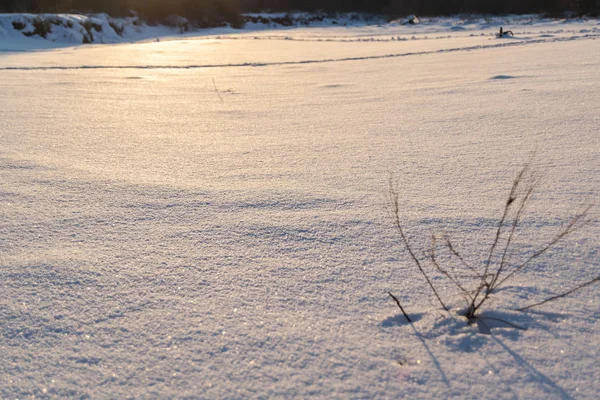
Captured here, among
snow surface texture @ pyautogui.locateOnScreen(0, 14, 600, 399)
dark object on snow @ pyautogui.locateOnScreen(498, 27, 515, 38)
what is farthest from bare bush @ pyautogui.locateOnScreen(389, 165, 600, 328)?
dark object on snow @ pyautogui.locateOnScreen(498, 27, 515, 38)

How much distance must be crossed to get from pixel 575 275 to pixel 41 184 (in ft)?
4.34

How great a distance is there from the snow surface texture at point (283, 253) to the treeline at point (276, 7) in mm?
12293

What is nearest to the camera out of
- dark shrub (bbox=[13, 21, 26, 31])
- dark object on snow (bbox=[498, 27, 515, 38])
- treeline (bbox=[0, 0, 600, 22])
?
dark object on snow (bbox=[498, 27, 515, 38])

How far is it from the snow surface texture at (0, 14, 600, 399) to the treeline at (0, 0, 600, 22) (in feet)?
40.3

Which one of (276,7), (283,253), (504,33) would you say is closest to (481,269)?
(283,253)

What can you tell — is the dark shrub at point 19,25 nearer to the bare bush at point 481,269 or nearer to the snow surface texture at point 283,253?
the snow surface texture at point 283,253

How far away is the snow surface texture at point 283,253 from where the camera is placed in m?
0.65

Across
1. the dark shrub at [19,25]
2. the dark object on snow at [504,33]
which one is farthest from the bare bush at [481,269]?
the dark shrub at [19,25]

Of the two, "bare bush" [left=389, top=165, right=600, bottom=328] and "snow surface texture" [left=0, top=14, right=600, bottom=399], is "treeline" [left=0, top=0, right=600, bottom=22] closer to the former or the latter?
"snow surface texture" [left=0, top=14, right=600, bottom=399]

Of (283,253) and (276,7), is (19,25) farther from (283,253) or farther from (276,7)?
(276,7)

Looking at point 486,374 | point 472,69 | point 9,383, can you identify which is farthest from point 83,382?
point 472,69

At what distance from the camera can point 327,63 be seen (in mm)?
4703

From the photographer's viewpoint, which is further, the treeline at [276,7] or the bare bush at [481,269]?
the treeline at [276,7]

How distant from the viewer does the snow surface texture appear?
2.12 ft
